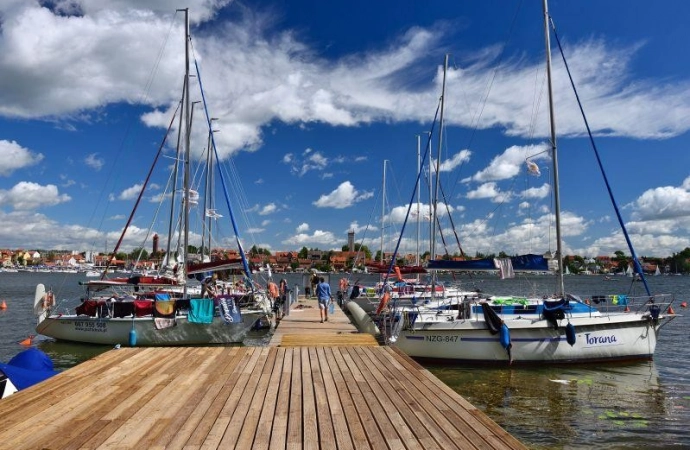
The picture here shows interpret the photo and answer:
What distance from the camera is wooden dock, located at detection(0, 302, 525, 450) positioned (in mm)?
4789

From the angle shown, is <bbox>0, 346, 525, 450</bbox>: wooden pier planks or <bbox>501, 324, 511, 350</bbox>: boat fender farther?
<bbox>501, 324, 511, 350</bbox>: boat fender

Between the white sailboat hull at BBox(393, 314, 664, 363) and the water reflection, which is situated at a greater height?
the white sailboat hull at BBox(393, 314, 664, 363)

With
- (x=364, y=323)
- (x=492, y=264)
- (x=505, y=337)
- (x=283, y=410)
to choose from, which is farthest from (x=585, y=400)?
(x=283, y=410)

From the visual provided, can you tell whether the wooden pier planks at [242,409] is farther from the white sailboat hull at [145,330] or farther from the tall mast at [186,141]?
the tall mast at [186,141]

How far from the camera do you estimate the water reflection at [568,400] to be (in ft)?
34.8

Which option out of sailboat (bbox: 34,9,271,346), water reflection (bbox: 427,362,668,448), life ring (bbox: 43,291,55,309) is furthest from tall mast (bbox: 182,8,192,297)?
water reflection (bbox: 427,362,668,448)

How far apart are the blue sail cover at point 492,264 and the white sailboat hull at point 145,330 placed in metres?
8.04

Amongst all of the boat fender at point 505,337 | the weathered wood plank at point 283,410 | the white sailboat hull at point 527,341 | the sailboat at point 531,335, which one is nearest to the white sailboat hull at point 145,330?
the sailboat at point 531,335

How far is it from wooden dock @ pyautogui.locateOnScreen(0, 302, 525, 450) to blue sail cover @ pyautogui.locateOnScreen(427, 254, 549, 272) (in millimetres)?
11742

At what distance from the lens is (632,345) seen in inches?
685

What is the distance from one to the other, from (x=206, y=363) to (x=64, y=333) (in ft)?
57.3

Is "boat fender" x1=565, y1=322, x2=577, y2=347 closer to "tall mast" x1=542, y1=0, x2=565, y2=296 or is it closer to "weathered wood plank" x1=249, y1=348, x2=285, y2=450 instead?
"tall mast" x1=542, y1=0, x2=565, y2=296

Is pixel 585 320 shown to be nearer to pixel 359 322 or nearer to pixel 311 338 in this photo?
pixel 359 322

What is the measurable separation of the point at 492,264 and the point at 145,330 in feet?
45.9
